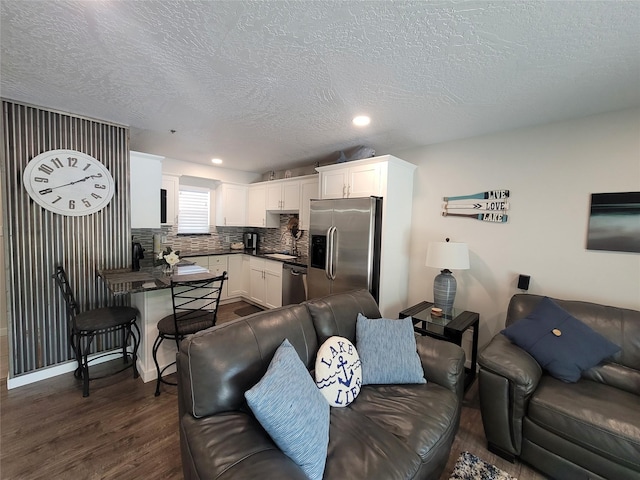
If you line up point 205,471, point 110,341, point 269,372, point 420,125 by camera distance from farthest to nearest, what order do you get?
point 110,341 → point 420,125 → point 269,372 → point 205,471

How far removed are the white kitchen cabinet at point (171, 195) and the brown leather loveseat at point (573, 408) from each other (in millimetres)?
4449

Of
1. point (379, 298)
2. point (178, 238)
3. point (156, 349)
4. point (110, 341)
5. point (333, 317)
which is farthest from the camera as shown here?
point (178, 238)

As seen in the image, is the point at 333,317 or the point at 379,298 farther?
the point at 379,298

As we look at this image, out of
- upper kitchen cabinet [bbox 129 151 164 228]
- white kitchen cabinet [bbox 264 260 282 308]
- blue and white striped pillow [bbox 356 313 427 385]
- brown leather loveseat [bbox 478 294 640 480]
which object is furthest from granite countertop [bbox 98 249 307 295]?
brown leather loveseat [bbox 478 294 640 480]

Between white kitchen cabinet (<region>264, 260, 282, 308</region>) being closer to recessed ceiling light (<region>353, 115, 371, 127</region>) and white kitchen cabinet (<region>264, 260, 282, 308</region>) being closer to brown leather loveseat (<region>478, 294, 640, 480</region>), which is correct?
recessed ceiling light (<region>353, 115, 371, 127</region>)

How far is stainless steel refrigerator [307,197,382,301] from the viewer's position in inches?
115

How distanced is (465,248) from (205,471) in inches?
100

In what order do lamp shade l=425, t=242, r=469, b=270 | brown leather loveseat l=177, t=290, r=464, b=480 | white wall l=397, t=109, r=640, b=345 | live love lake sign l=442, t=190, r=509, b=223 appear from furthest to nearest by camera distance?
live love lake sign l=442, t=190, r=509, b=223 → lamp shade l=425, t=242, r=469, b=270 → white wall l=397, t=109, r=640, b=345 → brown leather loveseat l=177, t=290, r=464, b=480

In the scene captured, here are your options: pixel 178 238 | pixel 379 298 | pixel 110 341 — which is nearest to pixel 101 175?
pixel 110 341

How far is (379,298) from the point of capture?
9.73 feet

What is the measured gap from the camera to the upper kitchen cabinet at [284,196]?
14.0 ft

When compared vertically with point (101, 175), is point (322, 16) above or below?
above

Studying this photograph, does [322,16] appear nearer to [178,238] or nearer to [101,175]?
[101,175]

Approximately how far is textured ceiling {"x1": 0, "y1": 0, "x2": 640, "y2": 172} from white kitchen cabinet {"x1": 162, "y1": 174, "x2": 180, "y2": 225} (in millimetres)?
1653
